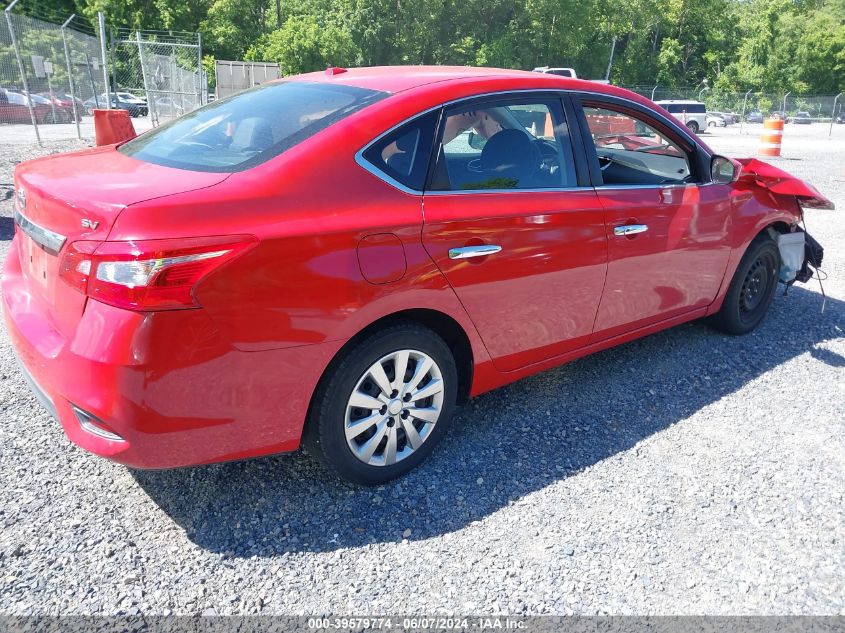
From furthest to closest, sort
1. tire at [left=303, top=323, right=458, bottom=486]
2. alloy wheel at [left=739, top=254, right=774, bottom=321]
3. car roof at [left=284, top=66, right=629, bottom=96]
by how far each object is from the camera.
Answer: alloy wheel at [left=739, top=254, right=774, bottom=321] < car roof at [left=284, top=66, right=629, bottom=96] < tire at [left=303, top=323, right=458, bottom=486]

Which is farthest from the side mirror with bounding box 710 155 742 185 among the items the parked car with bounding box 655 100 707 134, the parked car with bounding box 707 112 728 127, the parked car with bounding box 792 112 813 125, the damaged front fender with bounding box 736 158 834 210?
the parked car with bounding box 792 112 813 125

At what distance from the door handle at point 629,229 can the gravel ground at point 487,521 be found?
97 cm

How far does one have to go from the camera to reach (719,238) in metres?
4.21

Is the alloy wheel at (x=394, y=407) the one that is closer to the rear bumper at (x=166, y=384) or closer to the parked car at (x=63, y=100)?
the rear bumper at (x=166, y=384)

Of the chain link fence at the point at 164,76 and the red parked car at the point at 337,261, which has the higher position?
the red parked car at the point at 337,261

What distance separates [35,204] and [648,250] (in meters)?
2.97

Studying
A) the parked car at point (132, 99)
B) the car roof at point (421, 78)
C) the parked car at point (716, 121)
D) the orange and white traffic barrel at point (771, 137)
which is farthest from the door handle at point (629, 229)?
the parked car at point (716, 121)

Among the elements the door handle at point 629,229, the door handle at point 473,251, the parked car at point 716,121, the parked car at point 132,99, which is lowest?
the parked car at point 716,121

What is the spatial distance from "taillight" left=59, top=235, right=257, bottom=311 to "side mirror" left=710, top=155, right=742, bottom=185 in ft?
10.4

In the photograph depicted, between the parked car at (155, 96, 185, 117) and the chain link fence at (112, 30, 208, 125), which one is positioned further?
the parked car at (155, 96, 185, 117)

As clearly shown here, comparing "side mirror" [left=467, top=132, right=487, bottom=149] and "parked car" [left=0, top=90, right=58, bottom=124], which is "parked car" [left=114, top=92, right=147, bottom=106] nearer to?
"parked car" [left=0, top=90, right=58, bottom=124]

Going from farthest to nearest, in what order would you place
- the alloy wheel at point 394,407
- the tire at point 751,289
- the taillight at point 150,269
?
the tire at point 751,289, the alloy wheel at point 394,407, the taillight at point 150,269

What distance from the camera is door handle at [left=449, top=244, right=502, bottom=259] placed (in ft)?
9.28

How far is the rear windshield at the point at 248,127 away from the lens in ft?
8.74
